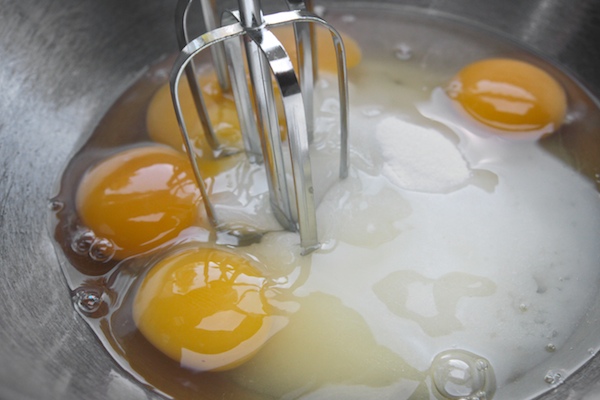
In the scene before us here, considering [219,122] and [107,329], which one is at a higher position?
[219,122]

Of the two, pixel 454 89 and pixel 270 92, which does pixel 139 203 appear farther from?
pixel 454 89

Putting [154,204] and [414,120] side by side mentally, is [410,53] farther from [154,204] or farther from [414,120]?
[154,204]

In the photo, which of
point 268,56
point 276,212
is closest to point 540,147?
point 276,212

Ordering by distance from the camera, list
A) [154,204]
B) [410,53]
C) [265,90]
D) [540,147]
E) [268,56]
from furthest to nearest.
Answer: [410,53]
[540,147]
[154,204]
[265,90]
[268,56]

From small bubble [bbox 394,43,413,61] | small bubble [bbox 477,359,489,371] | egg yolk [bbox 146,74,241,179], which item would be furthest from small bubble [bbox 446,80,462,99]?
small bubble [bbox 477,359,489,371]

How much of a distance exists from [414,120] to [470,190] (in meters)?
0.18

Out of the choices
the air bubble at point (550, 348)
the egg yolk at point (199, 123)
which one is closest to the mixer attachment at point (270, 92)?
the egg yolk at point (199, 123)

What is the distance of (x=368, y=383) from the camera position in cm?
83

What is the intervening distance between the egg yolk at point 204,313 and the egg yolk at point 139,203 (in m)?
0.09

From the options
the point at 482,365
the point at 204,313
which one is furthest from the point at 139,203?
the point at 482,365

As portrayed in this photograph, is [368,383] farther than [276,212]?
No

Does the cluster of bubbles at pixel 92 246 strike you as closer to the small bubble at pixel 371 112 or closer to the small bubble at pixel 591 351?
the small bubble at pixel 371 112

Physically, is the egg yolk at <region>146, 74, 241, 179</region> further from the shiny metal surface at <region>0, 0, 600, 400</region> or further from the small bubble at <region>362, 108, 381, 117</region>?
the small bubble at <region>362, 108, 381, 117</region>

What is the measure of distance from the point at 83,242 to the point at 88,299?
10 cm
